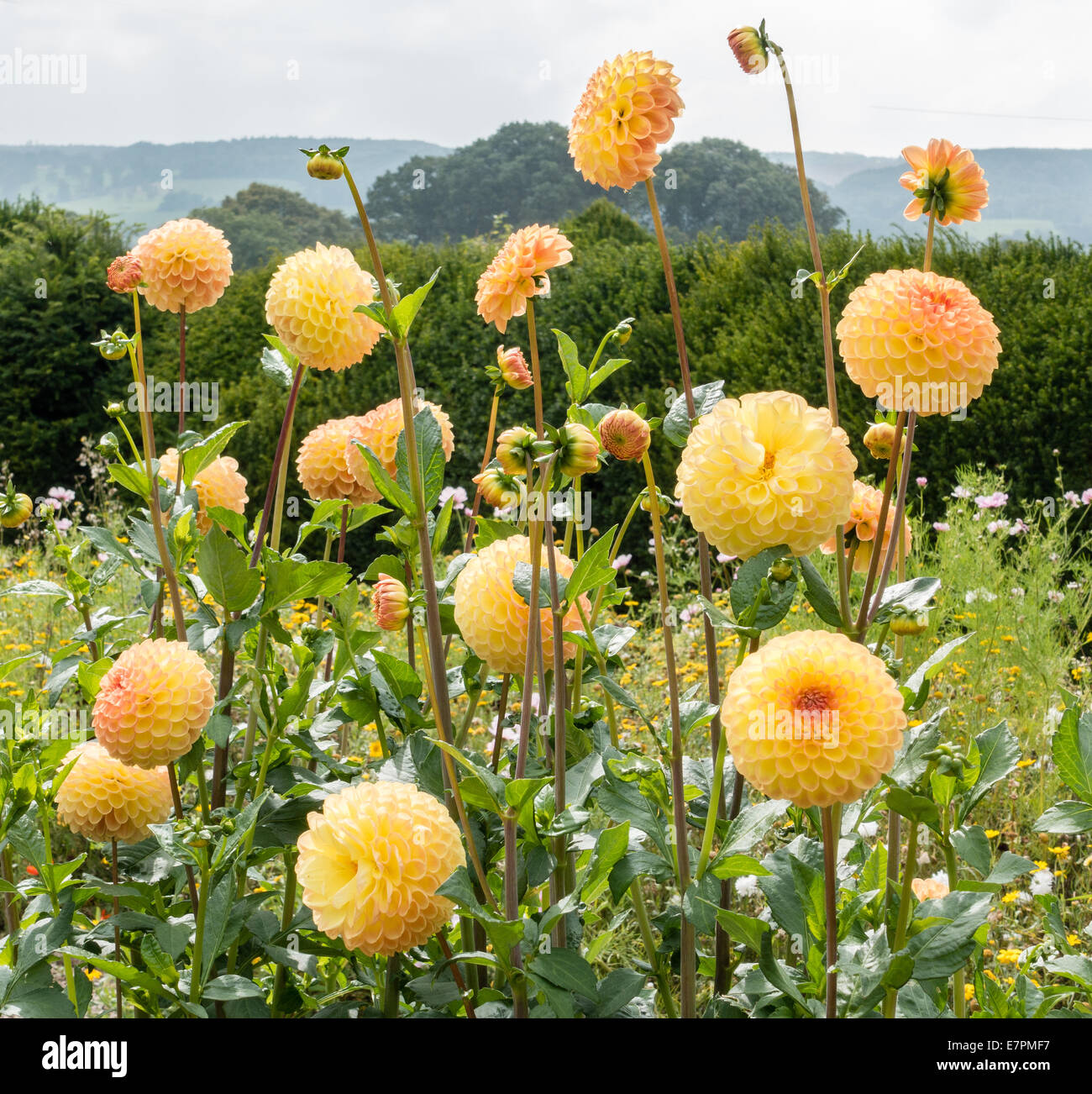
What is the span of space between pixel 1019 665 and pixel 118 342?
296 centimetres

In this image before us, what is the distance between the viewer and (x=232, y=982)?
101 cm

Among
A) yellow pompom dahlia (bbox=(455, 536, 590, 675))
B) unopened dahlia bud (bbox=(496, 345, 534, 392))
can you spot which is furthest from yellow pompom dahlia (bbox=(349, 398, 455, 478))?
yellow pompom dahlia (bbox=(455, 536, 590, 675))

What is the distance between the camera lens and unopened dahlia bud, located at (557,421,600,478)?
2.89 ft

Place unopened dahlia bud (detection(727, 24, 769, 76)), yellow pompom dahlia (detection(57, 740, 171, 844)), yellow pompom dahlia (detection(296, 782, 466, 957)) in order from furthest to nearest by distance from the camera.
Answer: yellow pompom dahlia (detection(57, 740, 171, 844)), unopened dahlia bud (detection(727, 24, 769, 76)), yellow pompom dahlia (detection(296, 782, 466, 957))

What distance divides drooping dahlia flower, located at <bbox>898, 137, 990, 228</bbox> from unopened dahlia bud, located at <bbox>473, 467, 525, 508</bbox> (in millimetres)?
493

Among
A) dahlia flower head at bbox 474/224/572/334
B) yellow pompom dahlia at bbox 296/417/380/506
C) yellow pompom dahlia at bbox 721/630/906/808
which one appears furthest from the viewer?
yellow pompom dahlia at bbox 296/417/380/506

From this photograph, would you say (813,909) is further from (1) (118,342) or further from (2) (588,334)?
(2) (588,334)

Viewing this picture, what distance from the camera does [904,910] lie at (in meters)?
0.85

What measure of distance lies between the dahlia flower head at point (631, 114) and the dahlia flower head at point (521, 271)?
10 centimetres

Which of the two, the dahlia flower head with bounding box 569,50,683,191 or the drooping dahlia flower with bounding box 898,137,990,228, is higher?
the dahlia flower head with bounding box 569,50,683,191

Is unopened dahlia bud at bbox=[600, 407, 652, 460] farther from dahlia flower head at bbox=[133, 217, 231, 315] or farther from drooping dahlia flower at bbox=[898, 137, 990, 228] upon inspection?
dahlia flower head at bbox=[133, 217, 231, 315]

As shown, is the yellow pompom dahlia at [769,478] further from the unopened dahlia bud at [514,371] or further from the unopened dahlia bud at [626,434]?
the unopened dahlia bud at [514,371]

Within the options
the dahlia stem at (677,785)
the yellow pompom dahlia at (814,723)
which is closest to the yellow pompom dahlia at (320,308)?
the dahlia stem at (677,785)
